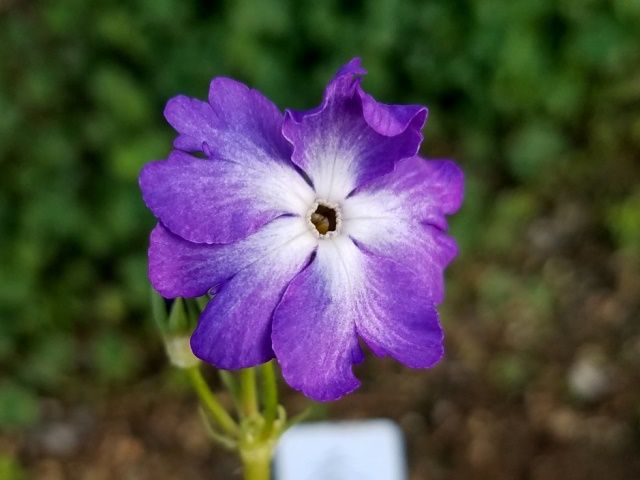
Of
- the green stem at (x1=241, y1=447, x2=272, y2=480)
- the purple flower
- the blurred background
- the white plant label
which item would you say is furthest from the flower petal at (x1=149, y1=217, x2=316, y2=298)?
the blurred background

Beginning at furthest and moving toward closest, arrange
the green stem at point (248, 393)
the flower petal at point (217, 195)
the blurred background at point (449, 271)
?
the blurred background at point (449, 271) → the green stem at point (248, 393) → the flower petal at point (217, 195)

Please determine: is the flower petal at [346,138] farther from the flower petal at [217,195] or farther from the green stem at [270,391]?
the green stem at [270,391]

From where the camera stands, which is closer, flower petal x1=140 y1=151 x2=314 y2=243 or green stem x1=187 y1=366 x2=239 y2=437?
flower petal x1=140 y1=151 x2=314 y2=243

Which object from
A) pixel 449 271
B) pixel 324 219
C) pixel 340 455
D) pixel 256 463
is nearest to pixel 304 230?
pixel 324 219

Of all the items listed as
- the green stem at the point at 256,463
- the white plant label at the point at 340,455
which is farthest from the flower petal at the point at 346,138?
the white plant label at the point at 340,455

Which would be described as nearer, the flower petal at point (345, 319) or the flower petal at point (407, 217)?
the flower petal at point (345, 319)

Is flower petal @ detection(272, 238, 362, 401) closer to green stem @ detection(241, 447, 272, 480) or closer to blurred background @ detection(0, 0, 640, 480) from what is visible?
green stem @ detection(241, 447, 272, 480)

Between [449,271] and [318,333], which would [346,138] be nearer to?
[318,333]
